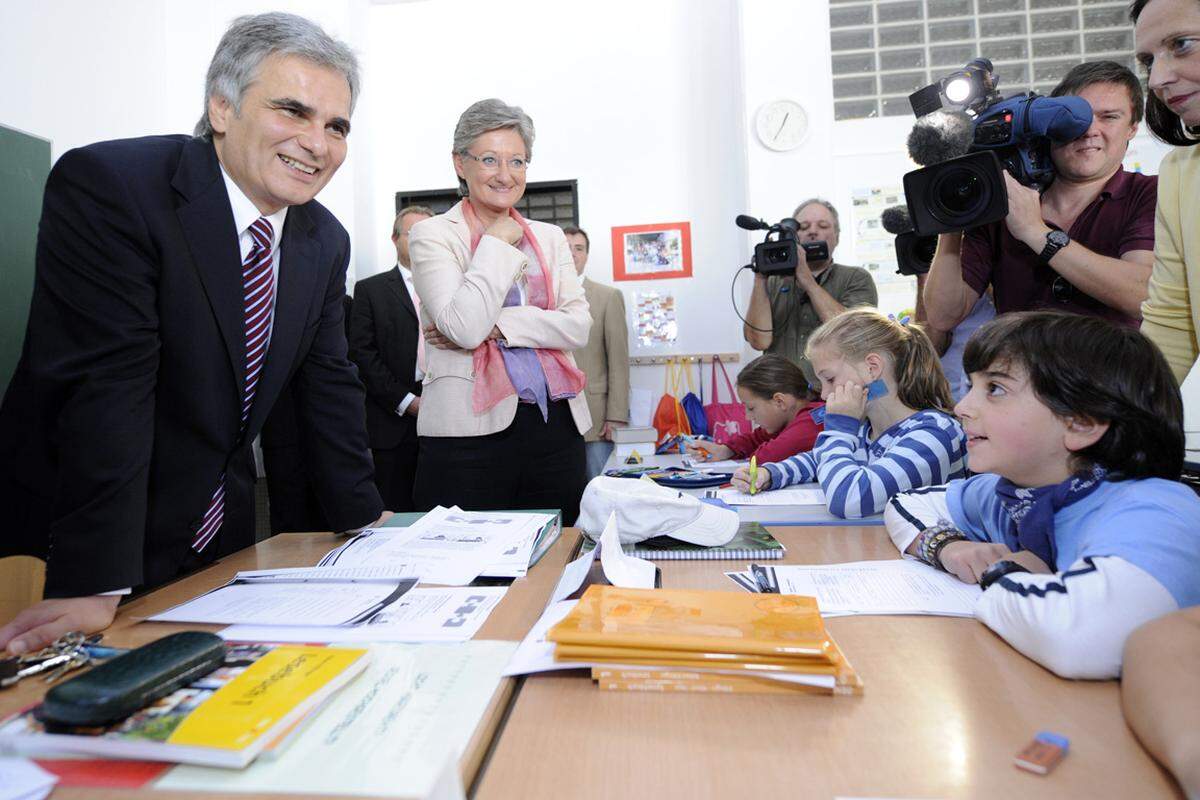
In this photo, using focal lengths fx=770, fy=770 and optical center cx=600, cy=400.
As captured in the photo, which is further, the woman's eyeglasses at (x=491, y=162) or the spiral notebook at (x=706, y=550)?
the woman's eyeglasses at (x=491, y=162)

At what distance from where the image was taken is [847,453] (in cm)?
166

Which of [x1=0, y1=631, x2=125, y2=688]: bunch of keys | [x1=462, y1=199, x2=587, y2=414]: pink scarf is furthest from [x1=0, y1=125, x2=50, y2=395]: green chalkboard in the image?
[x1=0, y1=631, x2=125, y2=688]: bunch of keys

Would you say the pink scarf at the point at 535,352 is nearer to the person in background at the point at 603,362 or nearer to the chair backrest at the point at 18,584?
the chair backrest at the point at 18,584

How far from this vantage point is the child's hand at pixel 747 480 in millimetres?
1842

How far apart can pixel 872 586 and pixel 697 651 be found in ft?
1.27

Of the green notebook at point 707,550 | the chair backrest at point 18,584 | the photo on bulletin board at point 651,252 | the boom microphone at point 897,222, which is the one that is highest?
the photo on bulletin board at point 651,252

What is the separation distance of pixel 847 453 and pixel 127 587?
4.36 ft

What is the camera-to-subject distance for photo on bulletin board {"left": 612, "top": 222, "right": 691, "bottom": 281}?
4.38 m

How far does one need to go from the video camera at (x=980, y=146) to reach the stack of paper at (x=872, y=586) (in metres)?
0.97

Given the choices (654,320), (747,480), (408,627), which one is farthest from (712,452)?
(408,627)

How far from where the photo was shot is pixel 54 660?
2.55ft

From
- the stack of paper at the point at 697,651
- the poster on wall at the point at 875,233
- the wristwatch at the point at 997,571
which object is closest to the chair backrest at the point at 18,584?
the stack of paper at the point at 697,651

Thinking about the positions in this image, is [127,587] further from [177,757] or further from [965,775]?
[965,775]

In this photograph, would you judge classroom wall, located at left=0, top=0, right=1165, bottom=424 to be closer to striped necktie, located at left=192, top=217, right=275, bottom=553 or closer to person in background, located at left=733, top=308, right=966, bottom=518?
person in background, located at left=733, top=308, right=966, bottom=518
